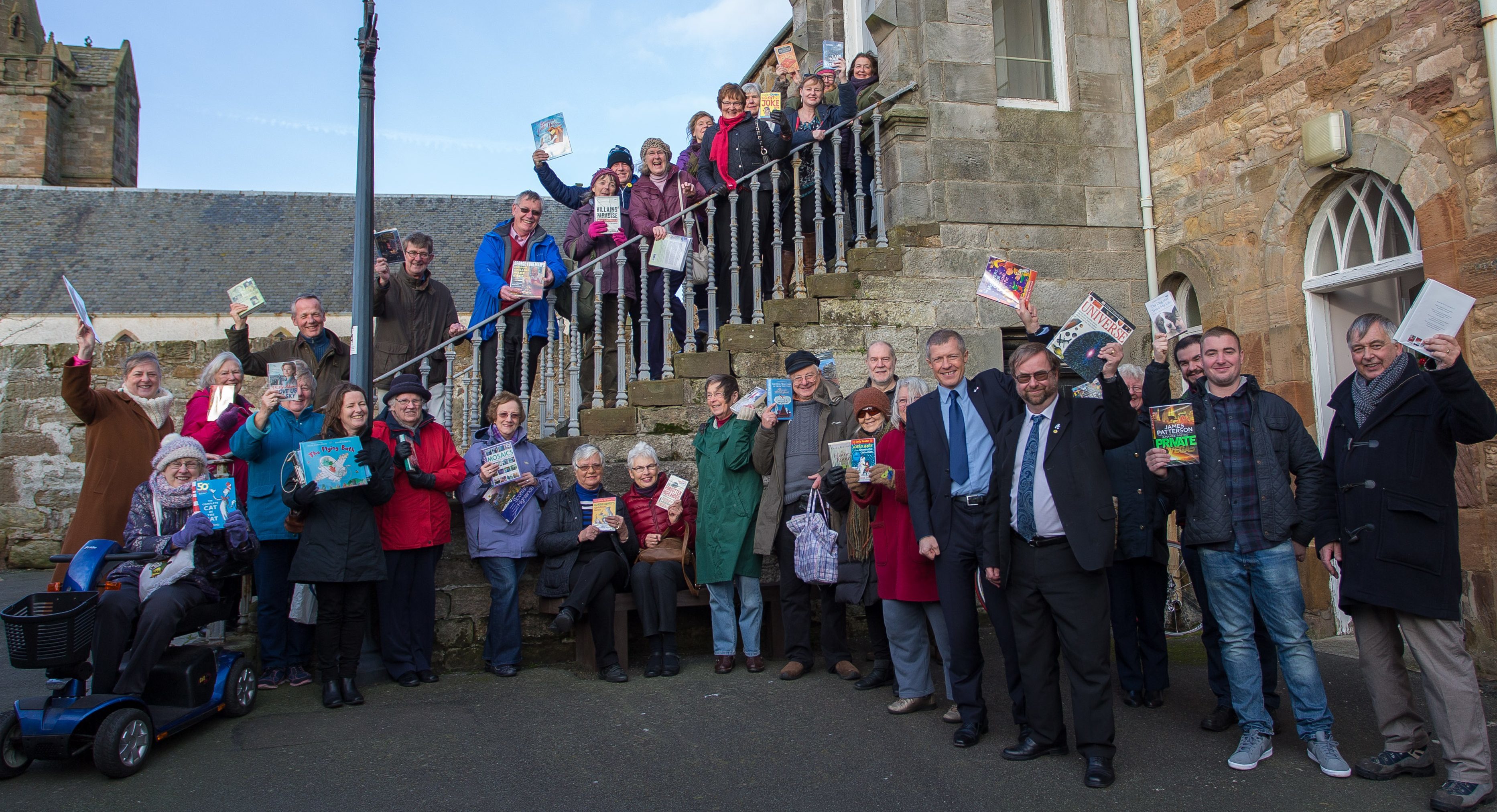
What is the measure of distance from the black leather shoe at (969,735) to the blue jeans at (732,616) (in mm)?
1733

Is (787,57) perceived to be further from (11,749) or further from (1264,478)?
(11,749)

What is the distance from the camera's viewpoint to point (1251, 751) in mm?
3914

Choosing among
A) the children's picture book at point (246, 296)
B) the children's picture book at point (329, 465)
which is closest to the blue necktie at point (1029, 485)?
the children's picture book at point (329, 465)

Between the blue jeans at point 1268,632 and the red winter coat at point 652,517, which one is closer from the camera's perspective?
the blue jeans at point 1268,632

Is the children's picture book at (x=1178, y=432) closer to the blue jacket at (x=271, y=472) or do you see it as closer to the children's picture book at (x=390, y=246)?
the blue jacket at (x=271, y=472)

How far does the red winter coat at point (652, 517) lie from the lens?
6051 mm

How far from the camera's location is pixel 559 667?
235 inches

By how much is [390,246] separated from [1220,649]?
595cm

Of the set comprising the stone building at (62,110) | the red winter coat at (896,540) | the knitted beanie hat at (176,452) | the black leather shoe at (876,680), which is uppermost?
the stone building at (62,110)

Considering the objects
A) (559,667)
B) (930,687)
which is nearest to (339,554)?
(559,667)

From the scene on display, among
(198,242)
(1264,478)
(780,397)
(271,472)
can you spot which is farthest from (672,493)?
(198,242)

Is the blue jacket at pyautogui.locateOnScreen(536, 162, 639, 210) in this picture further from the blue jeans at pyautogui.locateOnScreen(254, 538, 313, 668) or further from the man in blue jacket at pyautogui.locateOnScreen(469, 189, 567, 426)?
the blue jeans at pyautogui.locateOnScreen(254, 538, 313, 668)

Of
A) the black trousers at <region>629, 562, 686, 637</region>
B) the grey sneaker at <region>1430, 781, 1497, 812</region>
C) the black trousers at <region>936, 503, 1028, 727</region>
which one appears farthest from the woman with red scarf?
the grey sneaker at <region>1430, 781, 1497, 812</region>

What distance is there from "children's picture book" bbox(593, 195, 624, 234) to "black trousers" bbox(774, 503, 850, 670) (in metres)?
2.86
